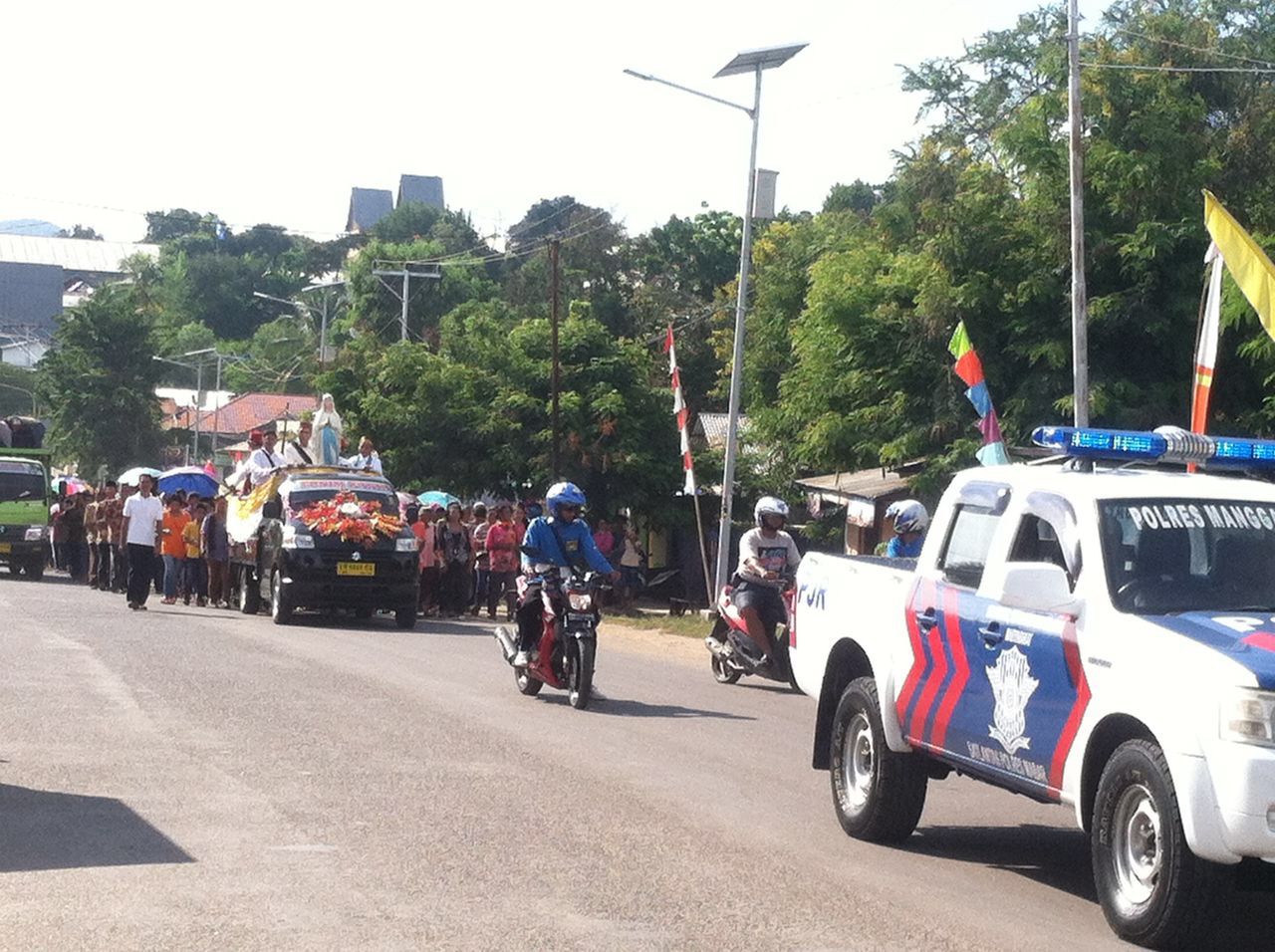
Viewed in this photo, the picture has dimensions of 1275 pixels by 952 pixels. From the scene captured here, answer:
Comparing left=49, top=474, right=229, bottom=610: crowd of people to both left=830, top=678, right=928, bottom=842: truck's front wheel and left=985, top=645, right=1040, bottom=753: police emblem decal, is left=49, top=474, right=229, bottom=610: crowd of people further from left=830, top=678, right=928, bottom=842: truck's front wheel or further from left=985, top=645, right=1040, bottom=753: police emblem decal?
left=985, top=645, right=1040, bottom=753: police emblem decal

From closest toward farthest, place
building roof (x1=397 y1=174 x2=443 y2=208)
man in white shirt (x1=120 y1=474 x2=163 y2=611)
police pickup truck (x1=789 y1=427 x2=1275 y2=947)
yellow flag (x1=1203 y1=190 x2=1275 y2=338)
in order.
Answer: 1. police pickup truck (x1=789 y1=427 x2=1275 y2=947)
2. yellow flag (x1=1203 y1=190 x2=1275 y2=338)
3. man in white shirt (x1=120 y1=474 x2=163 y2=611)
4. building roof (x1=397 y1=174 x2=443 y2=208)

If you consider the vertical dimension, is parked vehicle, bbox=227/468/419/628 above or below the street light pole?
→ below

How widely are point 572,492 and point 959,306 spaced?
56.4 feet

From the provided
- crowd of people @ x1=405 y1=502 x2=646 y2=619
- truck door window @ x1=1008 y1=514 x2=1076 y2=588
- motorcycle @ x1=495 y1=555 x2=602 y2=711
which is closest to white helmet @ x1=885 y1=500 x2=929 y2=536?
motorcycle @ x1=495 y1=555 x2=602 y2=711

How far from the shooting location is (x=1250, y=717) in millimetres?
6609

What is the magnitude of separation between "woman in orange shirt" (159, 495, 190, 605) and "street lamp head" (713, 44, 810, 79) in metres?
11.5

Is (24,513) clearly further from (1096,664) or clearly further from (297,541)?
(1096,664)

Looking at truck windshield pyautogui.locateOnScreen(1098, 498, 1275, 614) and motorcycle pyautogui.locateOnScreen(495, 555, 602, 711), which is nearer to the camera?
truck windshield pyautogui.locateOnScreen(1098, 498, 1275, 614)

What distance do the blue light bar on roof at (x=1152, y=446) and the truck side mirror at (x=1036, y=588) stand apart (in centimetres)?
103

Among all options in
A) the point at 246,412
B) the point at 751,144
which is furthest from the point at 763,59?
the point at 246,412

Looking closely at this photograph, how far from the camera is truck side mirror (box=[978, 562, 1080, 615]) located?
7527 mm

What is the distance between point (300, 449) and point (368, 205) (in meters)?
149

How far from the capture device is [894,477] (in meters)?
35.6

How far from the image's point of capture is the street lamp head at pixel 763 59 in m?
31.4
